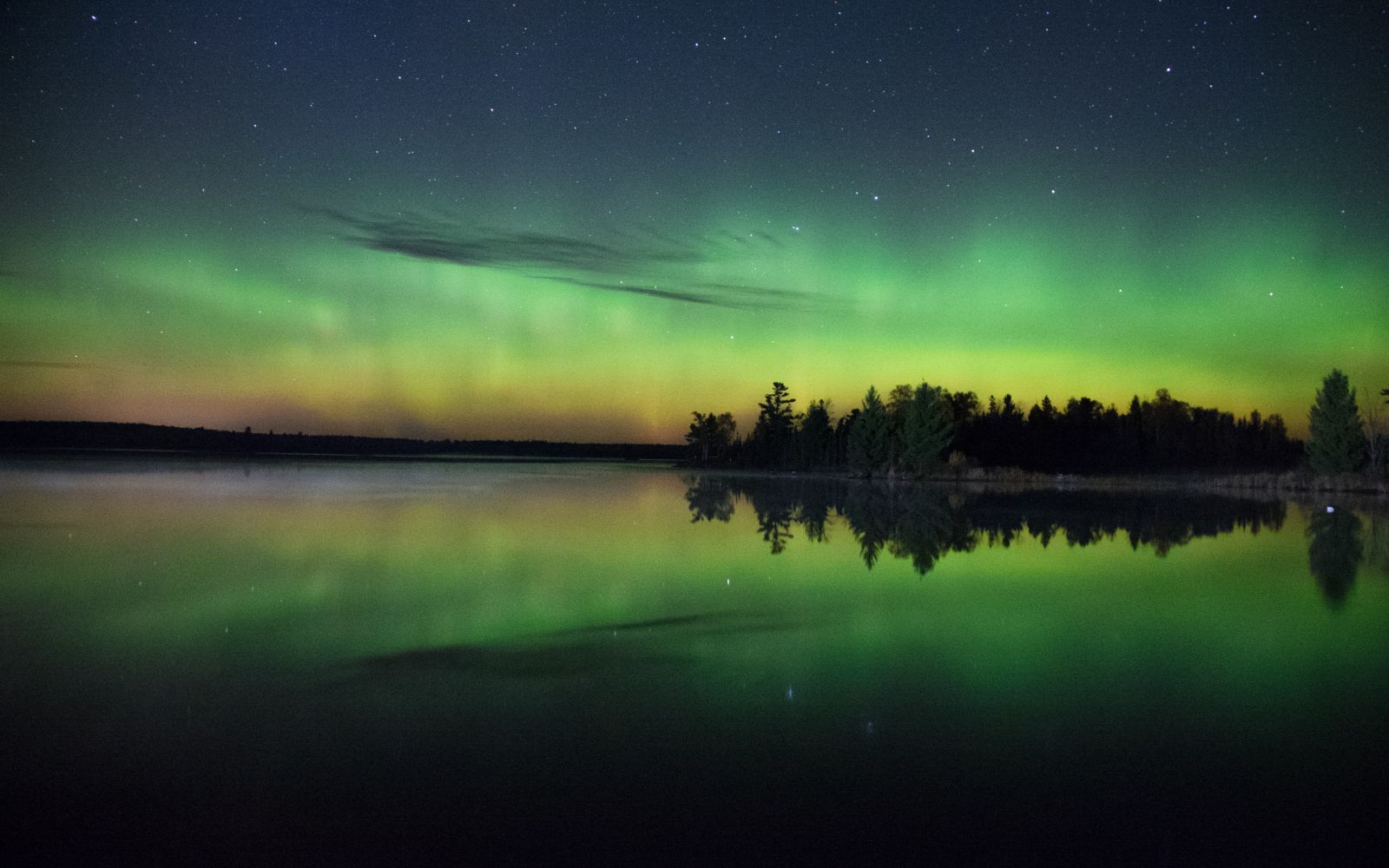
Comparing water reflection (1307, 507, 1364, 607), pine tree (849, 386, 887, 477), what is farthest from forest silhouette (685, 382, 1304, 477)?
water reflection (1307, 507, 1364, 607)

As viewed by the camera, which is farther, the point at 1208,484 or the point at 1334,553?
the point at 1208,484

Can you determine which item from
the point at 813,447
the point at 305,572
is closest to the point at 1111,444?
the point at 813,447

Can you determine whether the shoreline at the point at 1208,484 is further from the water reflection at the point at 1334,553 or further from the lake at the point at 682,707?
the lake at the point at 682,707

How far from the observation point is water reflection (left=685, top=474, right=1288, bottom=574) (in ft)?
62.1

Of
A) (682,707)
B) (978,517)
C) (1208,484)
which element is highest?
(1208,484)

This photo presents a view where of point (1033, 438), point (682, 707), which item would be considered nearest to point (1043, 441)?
point (1033, 438)

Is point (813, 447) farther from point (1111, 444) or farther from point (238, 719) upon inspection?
point (238, 719)

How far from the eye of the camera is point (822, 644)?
882cm

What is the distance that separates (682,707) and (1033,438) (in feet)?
334

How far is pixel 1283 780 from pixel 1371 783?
51 cm

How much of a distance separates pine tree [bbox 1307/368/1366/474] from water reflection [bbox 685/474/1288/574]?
13.5 metres

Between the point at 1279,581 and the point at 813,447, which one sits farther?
the point at 813,447

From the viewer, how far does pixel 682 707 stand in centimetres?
665

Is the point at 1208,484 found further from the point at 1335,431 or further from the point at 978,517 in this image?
the point at 978,517
